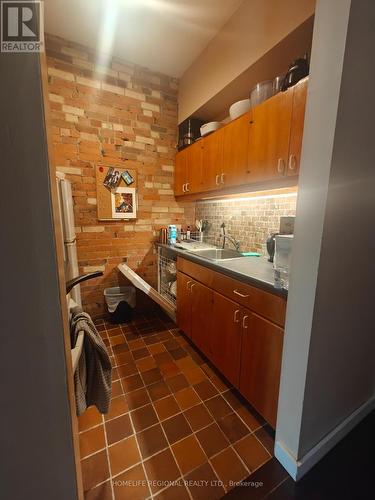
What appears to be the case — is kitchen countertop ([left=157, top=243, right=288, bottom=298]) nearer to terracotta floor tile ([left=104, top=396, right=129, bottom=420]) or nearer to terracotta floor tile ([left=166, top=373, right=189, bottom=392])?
terracotta floor tile ([left=166, top=373, right=189, bottom=392])

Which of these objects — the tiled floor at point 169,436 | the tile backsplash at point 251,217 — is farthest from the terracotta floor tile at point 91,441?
the tile backsplash at point 251,217

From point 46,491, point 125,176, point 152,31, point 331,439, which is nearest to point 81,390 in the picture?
point 46,491

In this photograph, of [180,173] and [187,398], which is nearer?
[187,398]

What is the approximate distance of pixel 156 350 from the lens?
1948 millimetres

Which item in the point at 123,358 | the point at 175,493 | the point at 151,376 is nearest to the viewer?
the point at 175,493

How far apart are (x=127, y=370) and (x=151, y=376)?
22 cm

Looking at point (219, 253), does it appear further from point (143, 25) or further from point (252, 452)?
point (143, 25)

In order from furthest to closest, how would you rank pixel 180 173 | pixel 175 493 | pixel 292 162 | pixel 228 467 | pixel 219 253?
pixel 180 173
pixel 219 253
pixel 292 162
pixel 228 467
pixel 175 493

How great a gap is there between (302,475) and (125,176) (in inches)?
106

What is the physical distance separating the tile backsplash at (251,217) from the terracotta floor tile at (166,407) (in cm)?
137

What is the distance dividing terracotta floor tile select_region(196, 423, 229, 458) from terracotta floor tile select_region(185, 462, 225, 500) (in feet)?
0.25

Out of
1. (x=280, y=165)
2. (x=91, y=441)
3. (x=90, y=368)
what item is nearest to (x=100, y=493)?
(x=91, y=441)

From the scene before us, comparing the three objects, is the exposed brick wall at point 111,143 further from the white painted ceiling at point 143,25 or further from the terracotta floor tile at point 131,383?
the terracotta floor tile at point 131,383

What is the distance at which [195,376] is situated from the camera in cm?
163
